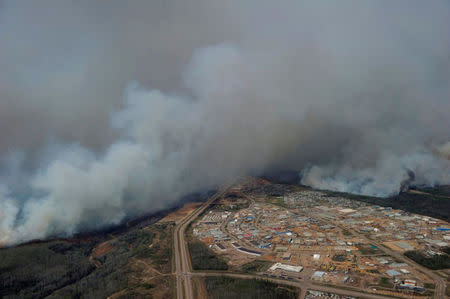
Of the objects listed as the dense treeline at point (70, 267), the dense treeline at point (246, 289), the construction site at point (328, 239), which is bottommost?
the dense treeline at point (70, 267)

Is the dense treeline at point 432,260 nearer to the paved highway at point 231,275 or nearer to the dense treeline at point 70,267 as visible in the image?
the paved highway at point 231,275

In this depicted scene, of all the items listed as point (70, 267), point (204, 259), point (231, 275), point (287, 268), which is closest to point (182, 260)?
point (204, 259)

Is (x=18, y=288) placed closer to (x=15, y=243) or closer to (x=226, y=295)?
(x=15, y=243)

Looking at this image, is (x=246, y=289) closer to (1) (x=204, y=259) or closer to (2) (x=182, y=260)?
(1) (x=204, y=259)

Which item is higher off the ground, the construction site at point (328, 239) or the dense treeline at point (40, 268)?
the construction site at point (328, 239)

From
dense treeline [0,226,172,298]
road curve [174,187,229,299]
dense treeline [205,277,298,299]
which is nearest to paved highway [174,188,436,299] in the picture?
road curve [174,187,229,299]

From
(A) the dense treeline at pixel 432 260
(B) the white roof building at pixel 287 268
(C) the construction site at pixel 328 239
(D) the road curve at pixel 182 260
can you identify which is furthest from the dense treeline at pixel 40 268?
(A) the dense treeline at pixel 432 260
